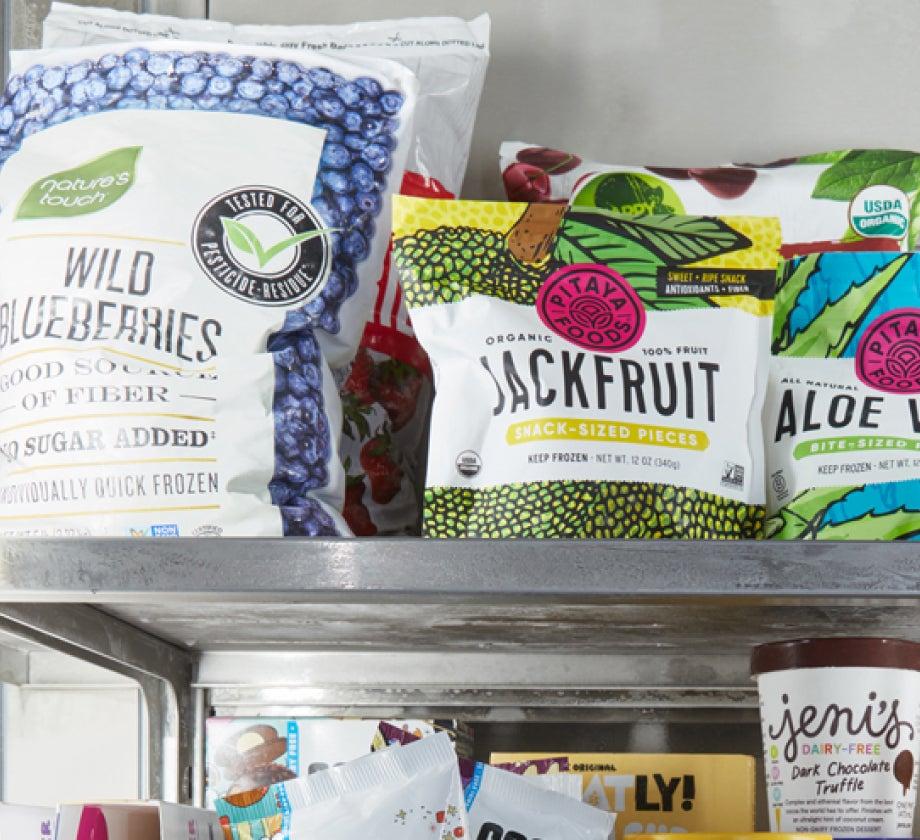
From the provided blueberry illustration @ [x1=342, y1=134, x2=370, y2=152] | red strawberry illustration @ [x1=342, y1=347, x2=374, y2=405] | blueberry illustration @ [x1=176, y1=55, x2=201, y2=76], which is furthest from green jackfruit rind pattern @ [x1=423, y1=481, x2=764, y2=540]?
blueberry illustration @ [x1=176, y1=55, x2=201, y2=76]

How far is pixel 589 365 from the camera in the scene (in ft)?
3.28

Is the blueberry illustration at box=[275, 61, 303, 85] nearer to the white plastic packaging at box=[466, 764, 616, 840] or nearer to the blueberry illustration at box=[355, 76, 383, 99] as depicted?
the blueberry illustration at box=[355, 76, 383, 99]

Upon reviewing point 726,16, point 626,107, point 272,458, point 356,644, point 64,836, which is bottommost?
point 64,836

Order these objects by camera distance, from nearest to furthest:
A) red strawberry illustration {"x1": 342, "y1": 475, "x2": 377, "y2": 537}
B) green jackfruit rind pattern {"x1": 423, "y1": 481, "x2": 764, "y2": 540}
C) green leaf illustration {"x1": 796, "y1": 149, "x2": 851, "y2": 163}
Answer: green jackfruit rind pattern {"x1": 423, "y1": 481, "x2": 764, "y2": 540}, red strawberry illustration {"x1": 342, "y1": 475, "x2": 377, "y2": 537}, green leaf illustration {"x1": 796, "y1": 149, "x2": 851, "y2": 163}

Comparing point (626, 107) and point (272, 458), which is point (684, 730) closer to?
point (272, 458)

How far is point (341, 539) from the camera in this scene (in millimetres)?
888

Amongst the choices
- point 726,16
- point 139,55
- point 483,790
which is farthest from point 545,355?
point 726,16

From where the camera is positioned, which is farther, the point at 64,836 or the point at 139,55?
the point at 139,55

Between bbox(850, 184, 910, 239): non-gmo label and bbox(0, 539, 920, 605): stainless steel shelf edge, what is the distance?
1.49ft

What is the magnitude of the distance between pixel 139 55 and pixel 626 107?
1.86 ft

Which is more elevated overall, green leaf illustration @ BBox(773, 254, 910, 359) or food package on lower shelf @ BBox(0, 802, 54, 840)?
green leaf illustration @ BBox(773, 254, 910, 359)

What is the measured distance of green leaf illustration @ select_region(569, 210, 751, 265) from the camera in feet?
3.46

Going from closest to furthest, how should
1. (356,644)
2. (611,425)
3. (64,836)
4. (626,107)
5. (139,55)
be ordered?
(64,836), (611,425), (139,55), (356,644), (626,107)

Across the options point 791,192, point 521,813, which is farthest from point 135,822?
point 791,192
